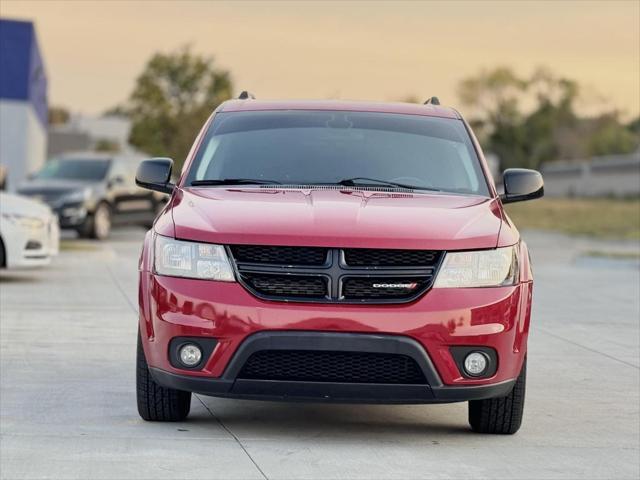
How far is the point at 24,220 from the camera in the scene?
16672mm

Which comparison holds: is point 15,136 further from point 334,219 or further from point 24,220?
point 334,219

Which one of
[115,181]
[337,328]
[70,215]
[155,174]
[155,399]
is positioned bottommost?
[70,215]

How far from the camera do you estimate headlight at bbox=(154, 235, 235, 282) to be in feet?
22.6

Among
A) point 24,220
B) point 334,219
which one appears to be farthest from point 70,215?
point 334,219

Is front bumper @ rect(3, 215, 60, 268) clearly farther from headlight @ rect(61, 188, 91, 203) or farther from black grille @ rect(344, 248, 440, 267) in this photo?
headlight @ rect(61, 188, 91, 203)

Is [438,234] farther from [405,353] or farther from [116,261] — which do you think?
[116,261]

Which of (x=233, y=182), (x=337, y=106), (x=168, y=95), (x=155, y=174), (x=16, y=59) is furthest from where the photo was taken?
(x=168, y=95)

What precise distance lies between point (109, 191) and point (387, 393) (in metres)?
23.6

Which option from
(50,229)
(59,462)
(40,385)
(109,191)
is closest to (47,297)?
(50,229)

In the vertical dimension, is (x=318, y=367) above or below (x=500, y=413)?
above

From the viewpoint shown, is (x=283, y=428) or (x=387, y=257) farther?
(x=283, y=428)

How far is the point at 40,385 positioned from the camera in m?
8.89

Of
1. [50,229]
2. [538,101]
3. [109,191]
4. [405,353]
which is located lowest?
[538,101]

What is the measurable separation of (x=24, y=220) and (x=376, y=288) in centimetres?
1054
